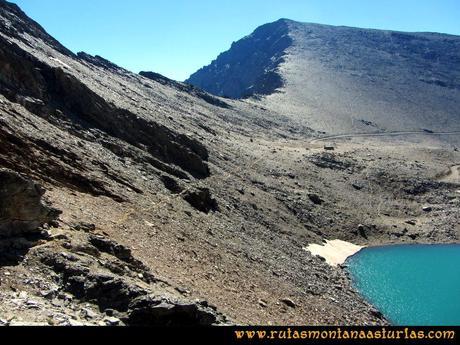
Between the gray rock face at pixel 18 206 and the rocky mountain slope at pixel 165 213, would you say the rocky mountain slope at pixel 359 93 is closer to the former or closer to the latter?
the rocky mountain slope at pixel 165 213

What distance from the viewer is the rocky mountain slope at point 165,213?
665 inches

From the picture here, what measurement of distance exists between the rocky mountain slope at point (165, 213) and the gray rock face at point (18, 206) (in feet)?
0.13

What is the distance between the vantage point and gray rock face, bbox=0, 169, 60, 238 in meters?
17.0

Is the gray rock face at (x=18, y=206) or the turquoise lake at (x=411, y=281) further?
the turquoise lake at (x=411, y=281)

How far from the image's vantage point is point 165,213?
107 feet

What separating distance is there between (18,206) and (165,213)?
15.5 m

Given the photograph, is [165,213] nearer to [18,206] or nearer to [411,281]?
[18,206]

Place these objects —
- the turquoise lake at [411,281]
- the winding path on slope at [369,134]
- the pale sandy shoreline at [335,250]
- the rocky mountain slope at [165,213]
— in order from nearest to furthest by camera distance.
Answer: the rocky mountain slope at [165,213], the turquoise lake at [411,281], the pale sandy shoreline at [335,250], the winding path on slope at [369,134]

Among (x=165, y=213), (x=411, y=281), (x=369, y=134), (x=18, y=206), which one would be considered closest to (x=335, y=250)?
(x=411, y=281)

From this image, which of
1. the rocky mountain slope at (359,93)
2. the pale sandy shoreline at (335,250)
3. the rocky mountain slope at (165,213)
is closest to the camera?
the rocky mountain slope at (165,213)

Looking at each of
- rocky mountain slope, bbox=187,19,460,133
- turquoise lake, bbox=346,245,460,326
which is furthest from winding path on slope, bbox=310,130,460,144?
turquoise lake, bbox=346,245,460,326

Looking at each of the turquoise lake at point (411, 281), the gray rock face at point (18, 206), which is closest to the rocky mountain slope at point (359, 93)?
the turquoise lake at point (411, 281)

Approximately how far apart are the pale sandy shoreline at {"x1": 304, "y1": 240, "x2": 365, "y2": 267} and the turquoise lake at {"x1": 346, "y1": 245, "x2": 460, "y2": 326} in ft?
2.59

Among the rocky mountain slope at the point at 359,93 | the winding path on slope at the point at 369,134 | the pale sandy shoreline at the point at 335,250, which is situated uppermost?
the rocky mountain slope at the point at 359,93
